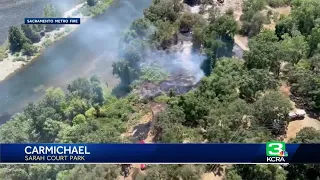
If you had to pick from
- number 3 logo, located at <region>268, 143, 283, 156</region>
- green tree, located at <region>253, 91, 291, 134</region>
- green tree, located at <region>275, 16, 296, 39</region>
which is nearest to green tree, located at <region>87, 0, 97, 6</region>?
green tree, located at <region>275, 16, 296, 39</region>

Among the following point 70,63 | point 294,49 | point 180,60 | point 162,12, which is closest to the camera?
point 294,49

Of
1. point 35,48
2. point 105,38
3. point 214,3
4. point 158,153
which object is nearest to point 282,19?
point 214,3

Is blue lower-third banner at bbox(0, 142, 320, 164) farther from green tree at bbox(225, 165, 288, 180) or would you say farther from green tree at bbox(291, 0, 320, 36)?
green tree at bbox(291, 0, 320, 36)

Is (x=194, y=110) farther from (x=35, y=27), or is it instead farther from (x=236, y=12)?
(x=35, y=27)

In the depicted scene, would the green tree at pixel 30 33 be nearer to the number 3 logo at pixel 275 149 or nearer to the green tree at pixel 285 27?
the green tree at pixel 285 27

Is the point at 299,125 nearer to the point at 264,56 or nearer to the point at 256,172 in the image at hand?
the point at 264,56

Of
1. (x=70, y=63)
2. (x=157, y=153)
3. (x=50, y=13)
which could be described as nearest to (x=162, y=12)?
(x=70, y=63)
